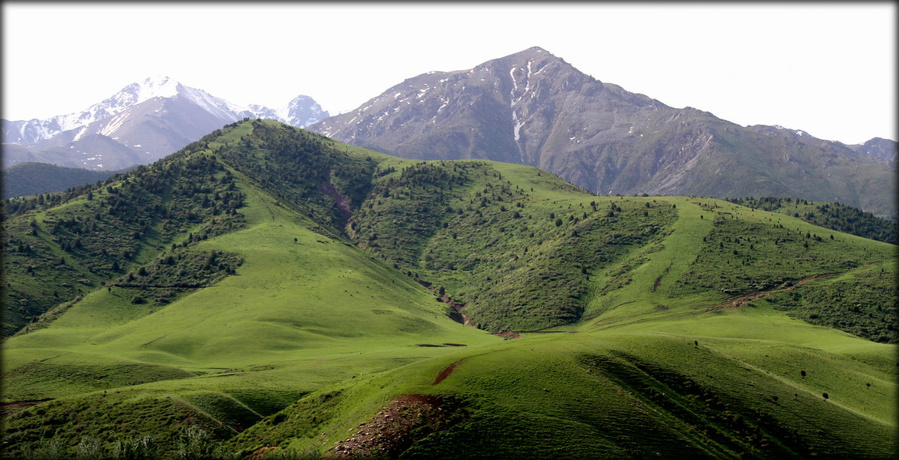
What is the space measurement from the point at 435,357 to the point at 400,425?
33076mm

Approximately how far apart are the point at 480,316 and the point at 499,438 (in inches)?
5594

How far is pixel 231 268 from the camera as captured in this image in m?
182

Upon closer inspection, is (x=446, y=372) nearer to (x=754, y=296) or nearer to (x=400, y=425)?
(x=400, y=425)

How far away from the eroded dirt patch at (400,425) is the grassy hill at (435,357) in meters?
0.22

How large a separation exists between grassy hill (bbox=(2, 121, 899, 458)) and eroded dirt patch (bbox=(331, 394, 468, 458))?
8.8 inches

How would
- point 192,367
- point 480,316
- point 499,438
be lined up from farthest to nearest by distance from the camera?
point 480,316
point 192,367
point 499,438

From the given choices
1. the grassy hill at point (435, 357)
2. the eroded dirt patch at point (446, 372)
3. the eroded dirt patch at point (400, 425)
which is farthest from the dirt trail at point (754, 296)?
the eroded dirt patch at point (400, 425)

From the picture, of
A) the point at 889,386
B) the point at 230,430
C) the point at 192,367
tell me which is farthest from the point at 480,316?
the point at 230,430

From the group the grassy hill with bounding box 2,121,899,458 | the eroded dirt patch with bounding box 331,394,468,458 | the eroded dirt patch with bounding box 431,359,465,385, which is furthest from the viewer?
the eroded dirt patch with bounding box 431,359,465,385

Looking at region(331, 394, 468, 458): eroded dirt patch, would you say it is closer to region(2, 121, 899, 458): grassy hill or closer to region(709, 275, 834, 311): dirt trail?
region(2, 121, 899, 458): grassy hill

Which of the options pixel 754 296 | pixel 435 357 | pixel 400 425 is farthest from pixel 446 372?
pixel 754 296

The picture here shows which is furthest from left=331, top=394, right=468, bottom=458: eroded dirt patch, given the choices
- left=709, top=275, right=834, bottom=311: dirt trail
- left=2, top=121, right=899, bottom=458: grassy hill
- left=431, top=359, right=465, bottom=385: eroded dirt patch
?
left=709, top=275, right=834, bottom=311: dirt trail

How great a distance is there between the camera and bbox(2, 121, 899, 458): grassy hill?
188ft

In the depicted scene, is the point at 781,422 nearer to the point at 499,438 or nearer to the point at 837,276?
the point at 499,438
